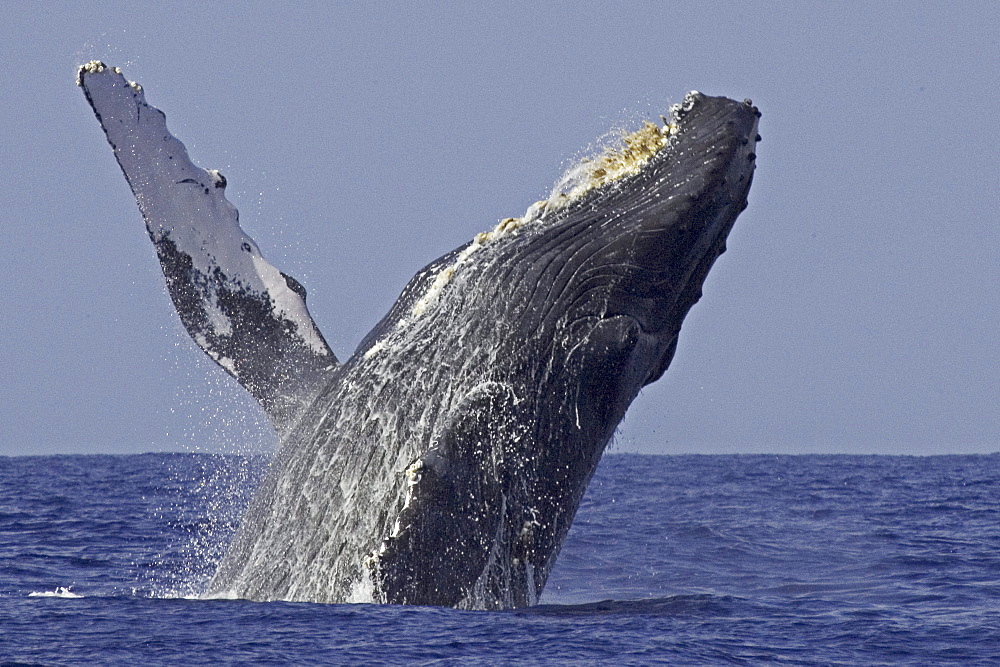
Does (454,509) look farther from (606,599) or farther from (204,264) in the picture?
(606,599)

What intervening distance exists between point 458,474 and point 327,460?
34.8 inches

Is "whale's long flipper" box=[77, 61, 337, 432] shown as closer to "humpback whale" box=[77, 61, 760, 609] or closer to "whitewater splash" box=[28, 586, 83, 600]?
"humpback whale" box=[77, 61, 760, 609]

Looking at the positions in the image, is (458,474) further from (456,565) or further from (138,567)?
(138,567)

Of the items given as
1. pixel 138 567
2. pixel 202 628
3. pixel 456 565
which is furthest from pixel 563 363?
pixel 138 567

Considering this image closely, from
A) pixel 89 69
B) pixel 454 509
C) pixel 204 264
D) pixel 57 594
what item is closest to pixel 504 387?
pixel 454 509

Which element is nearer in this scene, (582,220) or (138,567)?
(582,220)

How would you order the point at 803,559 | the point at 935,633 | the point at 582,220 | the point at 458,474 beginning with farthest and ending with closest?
the point at 803,559
the point at 935,633
the point at 582,220
the point at 458,474

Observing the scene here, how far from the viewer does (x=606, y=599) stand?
34.1 ft

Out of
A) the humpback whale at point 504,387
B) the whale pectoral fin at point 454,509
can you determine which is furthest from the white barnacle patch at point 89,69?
the whale pectoral fin at point 454,509

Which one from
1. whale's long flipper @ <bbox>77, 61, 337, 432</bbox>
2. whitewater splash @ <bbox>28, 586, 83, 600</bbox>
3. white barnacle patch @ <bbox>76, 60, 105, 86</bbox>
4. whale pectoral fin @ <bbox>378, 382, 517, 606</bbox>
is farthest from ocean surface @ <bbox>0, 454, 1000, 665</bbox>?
white barnacle patch @ <bbox>76, 60, 105, 86</bbox>

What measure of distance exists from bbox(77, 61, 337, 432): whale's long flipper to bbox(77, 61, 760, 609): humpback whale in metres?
0.60

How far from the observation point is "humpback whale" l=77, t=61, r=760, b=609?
23.5ft

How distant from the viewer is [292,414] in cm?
812

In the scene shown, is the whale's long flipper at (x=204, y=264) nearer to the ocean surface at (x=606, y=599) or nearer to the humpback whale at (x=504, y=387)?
the humpback whale at (x=504, y=387)
